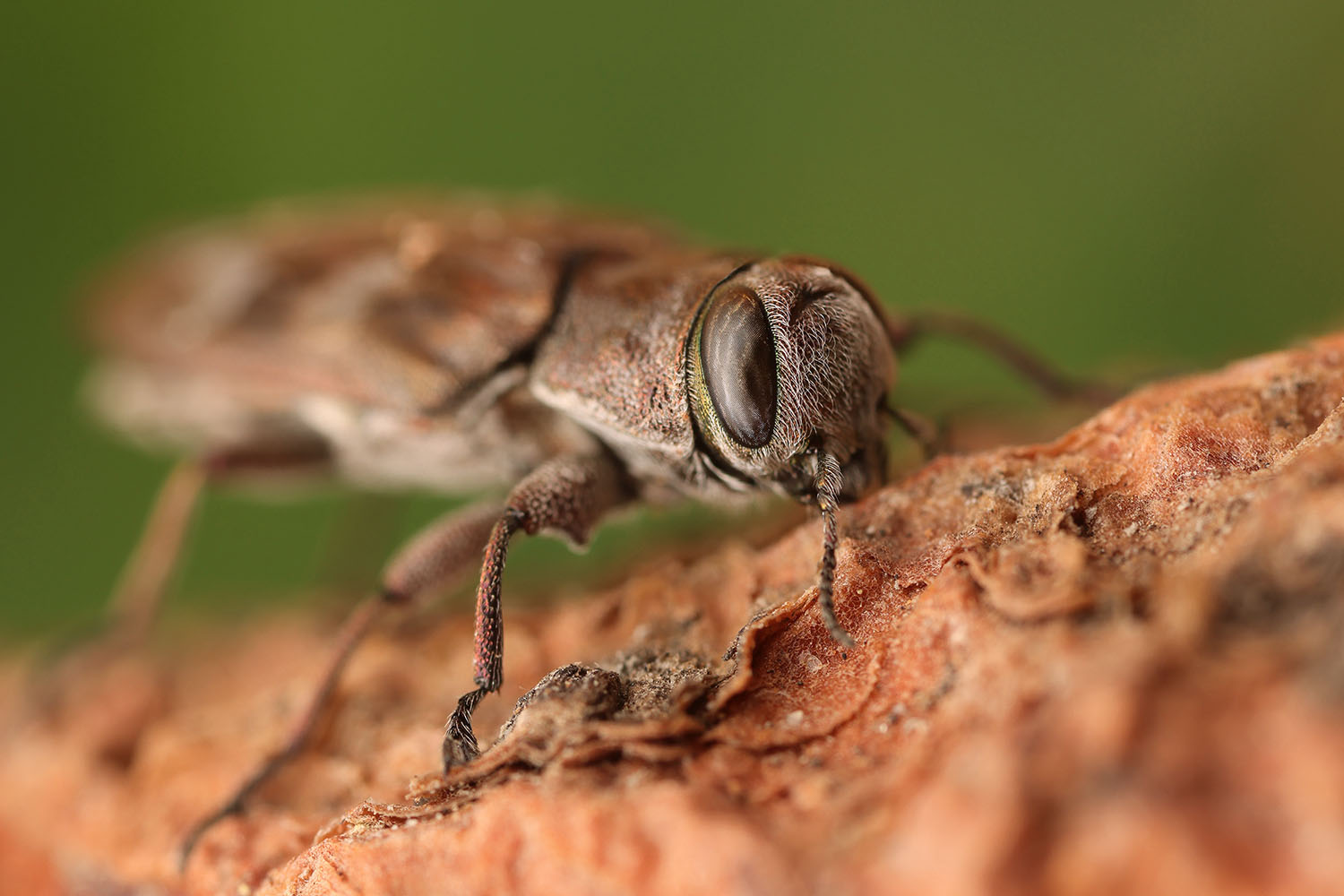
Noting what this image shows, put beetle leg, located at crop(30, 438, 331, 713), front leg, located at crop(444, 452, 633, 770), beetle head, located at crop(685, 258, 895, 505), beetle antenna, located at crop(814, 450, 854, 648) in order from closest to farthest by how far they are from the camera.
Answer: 1. beetle antenna, located at crop(814, 450, 854, 648)
2. front leg, located at crop(444, 452, 633, 770)
3. beetle head, located at crop(685, 258, 895, 505)
4. beetle leg, located at crop(30, 438, 331, 713)

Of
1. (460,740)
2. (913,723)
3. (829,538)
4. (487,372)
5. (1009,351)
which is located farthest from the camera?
(487,372)

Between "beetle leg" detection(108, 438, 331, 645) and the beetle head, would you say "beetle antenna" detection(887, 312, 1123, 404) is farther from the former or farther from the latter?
"beetle leg" detection(108, 438, 331, 645)

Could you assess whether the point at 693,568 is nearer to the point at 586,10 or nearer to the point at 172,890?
the point at 172,890

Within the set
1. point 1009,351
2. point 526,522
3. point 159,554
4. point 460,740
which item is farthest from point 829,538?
point 159,554

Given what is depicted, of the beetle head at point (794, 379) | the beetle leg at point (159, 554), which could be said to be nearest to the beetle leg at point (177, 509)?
the beetle leg at point (159, 554)

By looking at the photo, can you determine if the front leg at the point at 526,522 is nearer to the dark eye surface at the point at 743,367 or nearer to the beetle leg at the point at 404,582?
the beetle leg at the point at 404,582

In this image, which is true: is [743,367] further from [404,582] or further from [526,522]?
[404,582]

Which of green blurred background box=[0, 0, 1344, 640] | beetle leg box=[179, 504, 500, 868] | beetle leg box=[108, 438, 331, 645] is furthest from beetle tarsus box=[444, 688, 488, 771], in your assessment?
green blurred background box=[0, 0, 1344, 640]

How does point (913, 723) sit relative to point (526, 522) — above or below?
above

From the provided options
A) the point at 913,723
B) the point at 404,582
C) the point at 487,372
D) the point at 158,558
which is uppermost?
the point at 913,723
